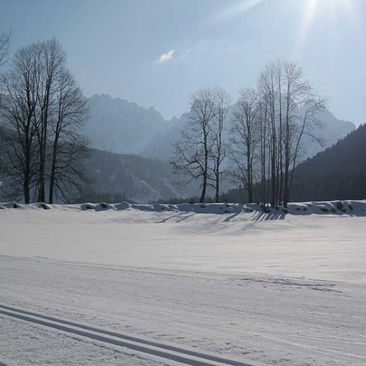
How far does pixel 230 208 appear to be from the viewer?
4041 centimetres

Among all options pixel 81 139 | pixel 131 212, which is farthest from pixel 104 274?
pixel 81 139

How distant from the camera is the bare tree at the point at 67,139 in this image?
4135 centimetres

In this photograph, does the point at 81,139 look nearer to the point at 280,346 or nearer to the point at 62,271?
the point at 62,271

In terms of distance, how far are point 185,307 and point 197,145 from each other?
44.7 m

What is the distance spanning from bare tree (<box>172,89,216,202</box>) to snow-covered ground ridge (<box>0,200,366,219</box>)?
30.2ft

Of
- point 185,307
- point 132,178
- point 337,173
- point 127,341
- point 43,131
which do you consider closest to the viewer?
point 127,341

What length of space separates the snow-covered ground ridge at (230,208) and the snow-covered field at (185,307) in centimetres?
1742

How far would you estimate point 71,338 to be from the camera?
214 inches

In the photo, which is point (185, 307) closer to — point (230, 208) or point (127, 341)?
point (127, 341)

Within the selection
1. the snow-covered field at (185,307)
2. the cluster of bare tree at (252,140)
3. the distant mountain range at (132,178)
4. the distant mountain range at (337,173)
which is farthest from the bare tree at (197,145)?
the distant mountain range at (132,178)

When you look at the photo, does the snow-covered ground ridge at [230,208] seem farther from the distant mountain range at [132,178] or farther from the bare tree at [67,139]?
the distant mountain range at [132,178]

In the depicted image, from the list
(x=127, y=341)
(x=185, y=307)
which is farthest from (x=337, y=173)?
(x=127, y=341)

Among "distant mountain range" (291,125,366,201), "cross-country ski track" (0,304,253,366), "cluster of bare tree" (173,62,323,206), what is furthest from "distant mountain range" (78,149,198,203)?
"cross-country ski track" (0,304,253,366)

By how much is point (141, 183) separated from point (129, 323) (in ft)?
576
